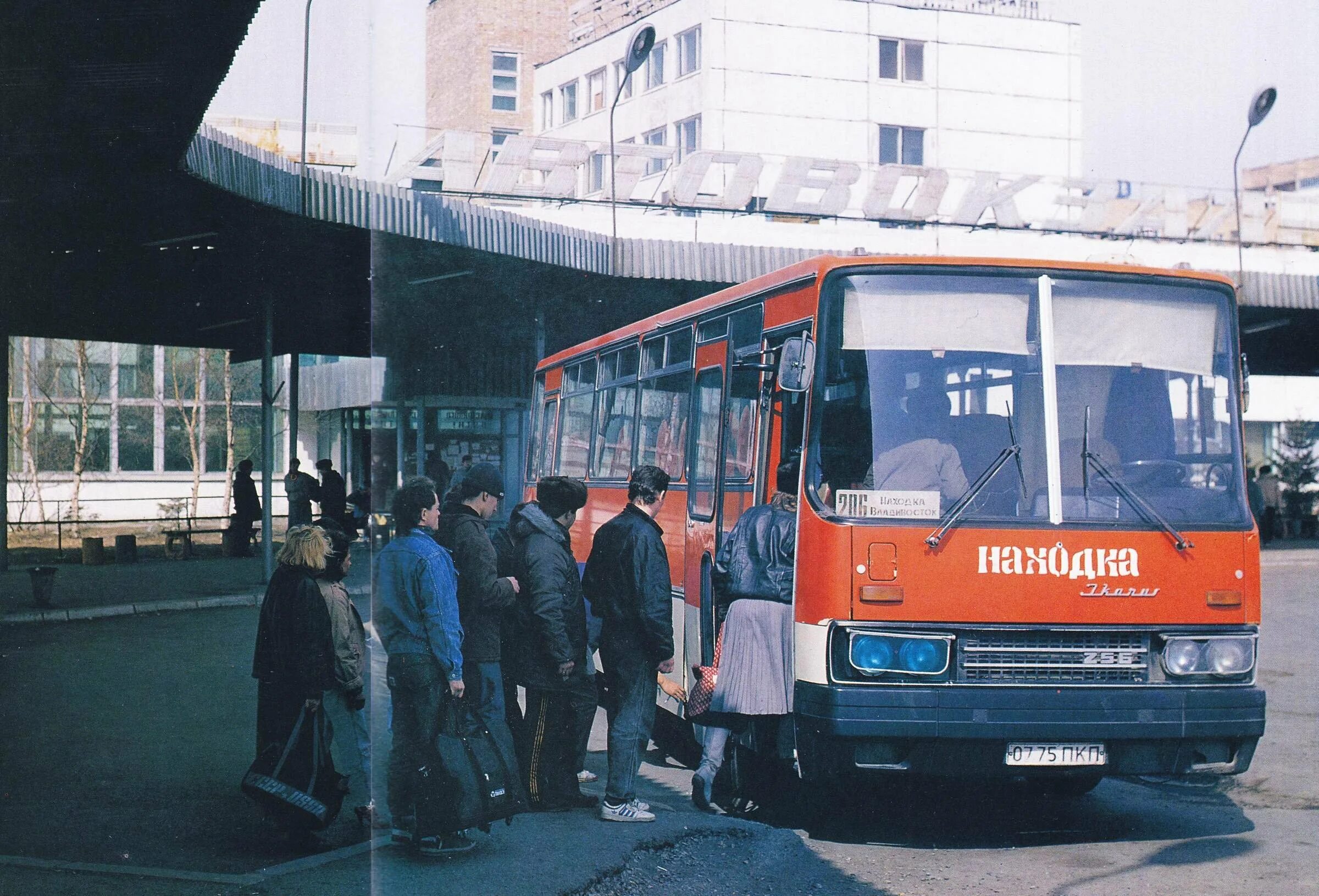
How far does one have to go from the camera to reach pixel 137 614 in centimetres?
1780

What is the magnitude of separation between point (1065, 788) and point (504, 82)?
5320cm

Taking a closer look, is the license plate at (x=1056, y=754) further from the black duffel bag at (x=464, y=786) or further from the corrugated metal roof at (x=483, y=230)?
the corrugated metal roof at (x=483, y=230)

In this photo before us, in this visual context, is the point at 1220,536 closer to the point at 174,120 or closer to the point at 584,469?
the point at 584,469

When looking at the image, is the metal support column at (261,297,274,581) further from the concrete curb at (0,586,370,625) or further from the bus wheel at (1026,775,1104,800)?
the bus wheel at (1026,775,1104,800)

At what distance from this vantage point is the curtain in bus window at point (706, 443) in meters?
8.79

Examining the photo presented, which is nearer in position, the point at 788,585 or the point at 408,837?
the point at 408,837

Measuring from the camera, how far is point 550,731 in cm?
754

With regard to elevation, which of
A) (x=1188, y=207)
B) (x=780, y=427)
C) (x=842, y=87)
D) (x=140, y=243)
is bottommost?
(x=780, y=427)

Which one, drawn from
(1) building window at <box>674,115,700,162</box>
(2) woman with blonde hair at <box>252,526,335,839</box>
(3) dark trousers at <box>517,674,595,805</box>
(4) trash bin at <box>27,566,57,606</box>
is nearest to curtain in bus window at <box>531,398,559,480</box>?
(3) dark trousers at <box>517,674,595,805</box>

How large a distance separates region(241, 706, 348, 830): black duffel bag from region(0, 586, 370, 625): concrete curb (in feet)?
35.6

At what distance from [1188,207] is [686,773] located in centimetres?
3466

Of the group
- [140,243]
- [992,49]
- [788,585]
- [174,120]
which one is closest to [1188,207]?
[992,49]

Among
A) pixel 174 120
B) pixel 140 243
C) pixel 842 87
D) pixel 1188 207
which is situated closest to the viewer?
pixel 174 120

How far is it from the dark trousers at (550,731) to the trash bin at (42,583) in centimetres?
1202
